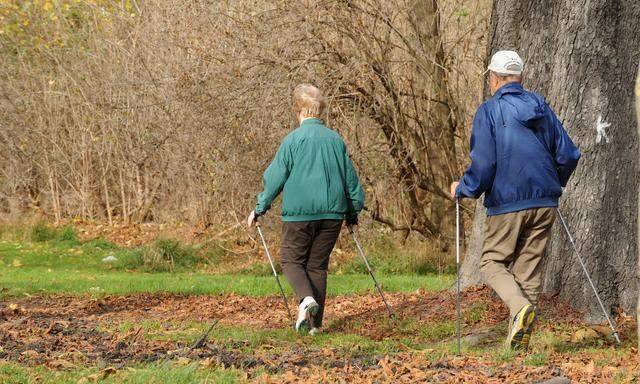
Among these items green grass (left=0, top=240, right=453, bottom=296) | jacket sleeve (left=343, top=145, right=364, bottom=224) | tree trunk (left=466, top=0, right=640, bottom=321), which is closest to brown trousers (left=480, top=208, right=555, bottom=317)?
tree trunk (left=466, top=0, right=640, bottom=321)

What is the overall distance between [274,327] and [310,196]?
1.37m

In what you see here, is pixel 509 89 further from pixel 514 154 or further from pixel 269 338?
pixel 269 338

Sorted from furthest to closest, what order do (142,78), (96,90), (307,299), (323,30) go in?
(96,90)
(142,78)
(323,30)
(307,299)

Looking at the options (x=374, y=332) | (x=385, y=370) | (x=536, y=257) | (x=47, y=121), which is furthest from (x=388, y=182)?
(x=47, y=121)

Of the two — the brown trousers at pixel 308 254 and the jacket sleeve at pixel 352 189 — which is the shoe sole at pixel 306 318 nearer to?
the brown trousers at pixel 308 254

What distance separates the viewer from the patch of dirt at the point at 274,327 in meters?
5.77

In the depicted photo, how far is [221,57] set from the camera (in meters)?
12.4

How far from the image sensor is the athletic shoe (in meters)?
6.42

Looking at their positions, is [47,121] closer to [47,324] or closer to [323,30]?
[323,30]

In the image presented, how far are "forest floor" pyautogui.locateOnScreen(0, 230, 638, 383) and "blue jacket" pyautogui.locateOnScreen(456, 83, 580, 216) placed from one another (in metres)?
1.00

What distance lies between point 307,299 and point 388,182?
553 cm

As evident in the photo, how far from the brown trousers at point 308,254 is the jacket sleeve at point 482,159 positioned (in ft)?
5.57

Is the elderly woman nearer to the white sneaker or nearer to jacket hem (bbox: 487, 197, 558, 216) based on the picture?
the white sneaker

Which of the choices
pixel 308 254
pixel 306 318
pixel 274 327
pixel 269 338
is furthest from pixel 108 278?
pixel 269 338
